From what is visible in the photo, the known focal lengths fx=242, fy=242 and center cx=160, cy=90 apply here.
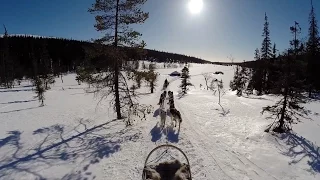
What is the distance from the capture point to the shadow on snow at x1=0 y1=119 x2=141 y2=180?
32.6 feet

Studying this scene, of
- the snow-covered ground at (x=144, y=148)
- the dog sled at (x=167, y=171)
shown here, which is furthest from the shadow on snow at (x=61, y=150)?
the dog sled at (x=167, y=171)

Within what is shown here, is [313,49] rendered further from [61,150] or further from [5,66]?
[5,66]

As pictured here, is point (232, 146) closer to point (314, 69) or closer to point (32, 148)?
point (32, 148)

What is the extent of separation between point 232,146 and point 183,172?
→ 227 inches

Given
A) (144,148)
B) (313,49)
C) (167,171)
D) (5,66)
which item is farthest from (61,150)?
(5,66)

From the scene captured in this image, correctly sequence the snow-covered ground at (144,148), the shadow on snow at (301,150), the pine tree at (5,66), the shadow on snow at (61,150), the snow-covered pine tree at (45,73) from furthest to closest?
the pine tree at (5,66) → the snow-covered pine tree at (45,73) → the shadow on snow at (301,150) → the shadow on snow at (61,150) → the snow-covered ground at (144,148)

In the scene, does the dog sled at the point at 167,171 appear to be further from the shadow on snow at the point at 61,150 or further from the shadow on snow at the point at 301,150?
the shadow on snow at the point at 301,150

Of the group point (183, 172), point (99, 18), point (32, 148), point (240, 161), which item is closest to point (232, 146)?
point (240, 161)

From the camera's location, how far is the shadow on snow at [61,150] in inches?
391

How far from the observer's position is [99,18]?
54.7ft

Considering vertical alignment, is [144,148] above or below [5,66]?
below

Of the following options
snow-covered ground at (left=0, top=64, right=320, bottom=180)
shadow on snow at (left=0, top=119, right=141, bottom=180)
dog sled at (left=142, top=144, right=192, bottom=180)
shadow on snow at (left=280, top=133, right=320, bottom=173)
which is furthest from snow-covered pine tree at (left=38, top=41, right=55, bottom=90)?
dog sled at (left=142, top=144, right=192, bottom=180)

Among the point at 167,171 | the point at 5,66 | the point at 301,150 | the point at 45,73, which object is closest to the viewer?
the point at 167,171

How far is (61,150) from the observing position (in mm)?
12219
